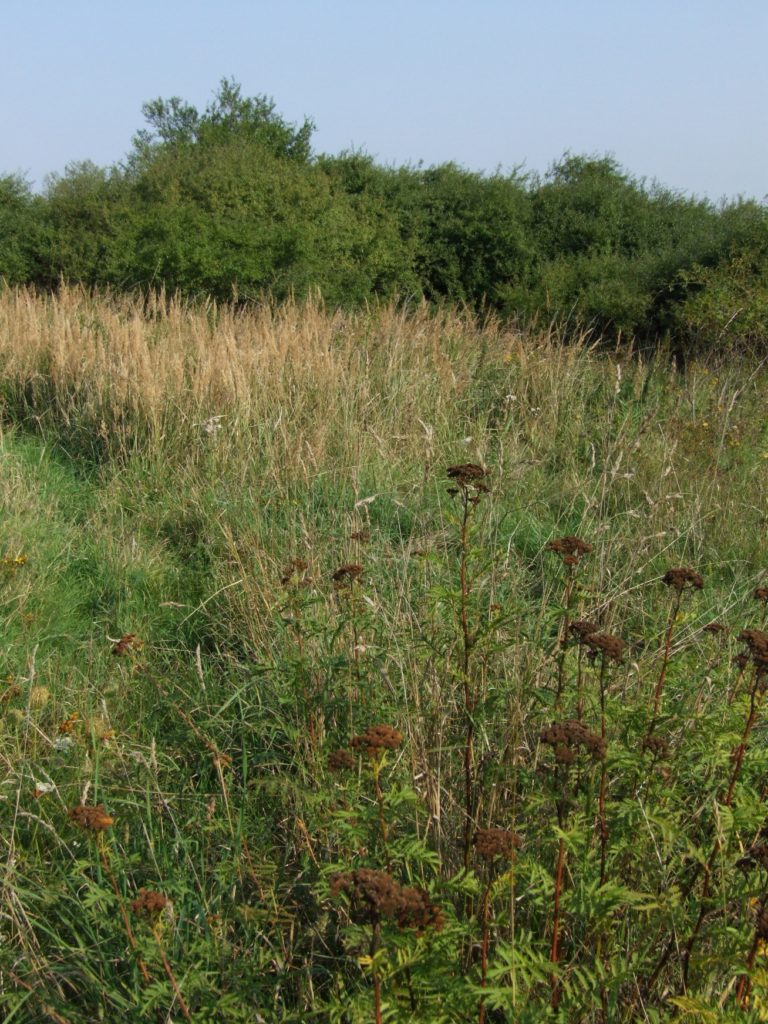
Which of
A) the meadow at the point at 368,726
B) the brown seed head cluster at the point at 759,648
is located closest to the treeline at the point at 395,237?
the meadow at the point at 368,726

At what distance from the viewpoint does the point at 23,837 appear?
2.64 metres

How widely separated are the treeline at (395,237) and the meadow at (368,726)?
4.17 meters

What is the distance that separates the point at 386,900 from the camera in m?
1.29

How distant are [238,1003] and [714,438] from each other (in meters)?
4.91

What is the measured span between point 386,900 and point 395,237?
14.1 meters

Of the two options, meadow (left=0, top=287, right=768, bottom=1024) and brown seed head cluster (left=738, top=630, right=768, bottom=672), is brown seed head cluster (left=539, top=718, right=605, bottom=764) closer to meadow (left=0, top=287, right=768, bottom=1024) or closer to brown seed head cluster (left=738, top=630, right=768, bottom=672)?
meadow (left=0, top=287, right=768, bottom=1024)

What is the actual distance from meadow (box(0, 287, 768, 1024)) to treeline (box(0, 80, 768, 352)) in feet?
13.7

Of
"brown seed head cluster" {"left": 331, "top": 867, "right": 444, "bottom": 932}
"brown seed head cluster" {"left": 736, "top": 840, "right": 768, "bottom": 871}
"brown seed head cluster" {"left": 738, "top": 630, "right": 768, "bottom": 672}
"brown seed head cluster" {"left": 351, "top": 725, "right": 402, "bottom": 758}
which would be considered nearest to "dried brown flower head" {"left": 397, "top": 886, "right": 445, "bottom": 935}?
"brown seed head cluster" {"left": 331, "top": 867, "right": 444, "bottom": 932}

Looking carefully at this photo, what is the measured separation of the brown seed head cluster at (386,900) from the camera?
129 centimetres

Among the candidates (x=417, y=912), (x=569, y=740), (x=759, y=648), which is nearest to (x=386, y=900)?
(x=417, y=912)

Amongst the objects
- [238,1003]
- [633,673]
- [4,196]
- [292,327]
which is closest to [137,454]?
[292,327]

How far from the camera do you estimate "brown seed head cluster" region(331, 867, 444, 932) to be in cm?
129

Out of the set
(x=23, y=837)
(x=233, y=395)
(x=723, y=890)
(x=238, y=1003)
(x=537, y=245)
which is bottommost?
(x=23, y=837)

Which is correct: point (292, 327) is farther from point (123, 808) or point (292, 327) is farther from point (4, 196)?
point (4, 196)
